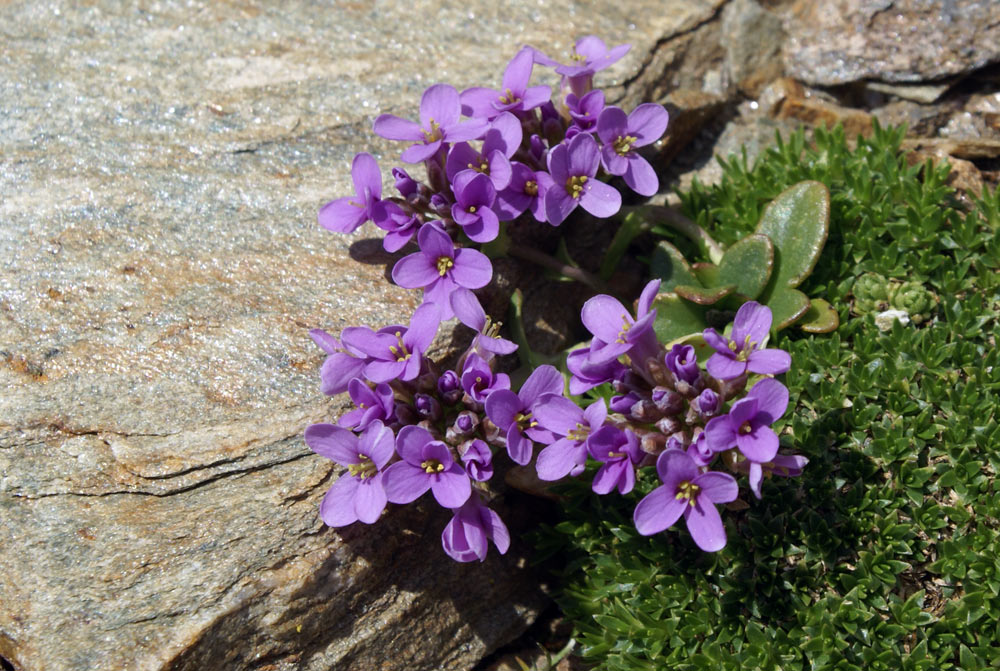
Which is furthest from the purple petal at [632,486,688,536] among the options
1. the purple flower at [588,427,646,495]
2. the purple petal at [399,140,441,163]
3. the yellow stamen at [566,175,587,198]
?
the purple petal at [399,140,441,163]

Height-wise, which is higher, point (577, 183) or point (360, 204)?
point (577, 183)

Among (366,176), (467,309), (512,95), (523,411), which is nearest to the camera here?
(523,411)

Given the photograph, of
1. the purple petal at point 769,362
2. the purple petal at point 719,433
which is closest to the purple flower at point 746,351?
the purple petal at point 769,362

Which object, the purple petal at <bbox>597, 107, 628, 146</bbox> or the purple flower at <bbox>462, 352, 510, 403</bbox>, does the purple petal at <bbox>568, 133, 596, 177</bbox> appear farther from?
the purple flower at <bbox>462, 352, 510, 403</bbox>

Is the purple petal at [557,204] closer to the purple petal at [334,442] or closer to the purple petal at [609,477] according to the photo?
the purple petal at [609,477]

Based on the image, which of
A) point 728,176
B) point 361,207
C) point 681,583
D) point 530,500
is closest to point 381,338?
point 361,207

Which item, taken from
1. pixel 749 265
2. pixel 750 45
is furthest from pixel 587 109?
pixel 750 45

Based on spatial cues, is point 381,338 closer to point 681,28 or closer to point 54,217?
point 54,217

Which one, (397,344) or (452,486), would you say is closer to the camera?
(452,486)

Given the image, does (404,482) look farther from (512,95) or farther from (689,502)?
(512,95)
